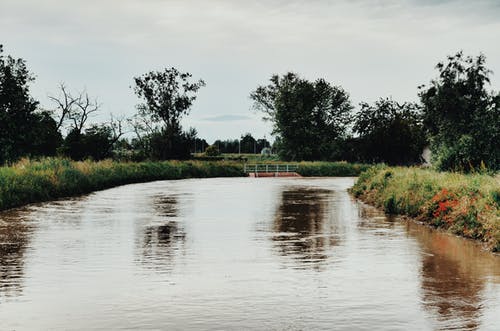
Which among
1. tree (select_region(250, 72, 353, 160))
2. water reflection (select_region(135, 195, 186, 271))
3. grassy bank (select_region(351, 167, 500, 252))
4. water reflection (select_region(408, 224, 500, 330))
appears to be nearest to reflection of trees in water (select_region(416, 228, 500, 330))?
water reflection (select_region(408, 224, 500, 330))

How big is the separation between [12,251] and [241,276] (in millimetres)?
5227

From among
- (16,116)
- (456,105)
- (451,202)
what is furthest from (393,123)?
(451,202)

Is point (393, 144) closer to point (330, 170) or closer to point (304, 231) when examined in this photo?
point (330, 170)

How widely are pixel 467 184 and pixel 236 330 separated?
42.4 ft

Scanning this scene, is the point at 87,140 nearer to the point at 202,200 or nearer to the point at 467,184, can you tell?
the point at 202,200

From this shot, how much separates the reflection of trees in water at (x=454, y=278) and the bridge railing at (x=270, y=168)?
56.4m

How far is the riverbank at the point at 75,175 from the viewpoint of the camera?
2627 centimetres

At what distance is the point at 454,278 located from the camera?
34.1 feet

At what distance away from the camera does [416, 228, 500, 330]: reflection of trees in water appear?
782cm

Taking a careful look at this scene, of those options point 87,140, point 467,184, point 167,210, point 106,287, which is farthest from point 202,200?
point 87,140

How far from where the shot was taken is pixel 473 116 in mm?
48875

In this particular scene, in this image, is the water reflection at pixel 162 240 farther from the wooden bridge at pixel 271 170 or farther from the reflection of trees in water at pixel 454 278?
the wooden bridge at pixel 271 170

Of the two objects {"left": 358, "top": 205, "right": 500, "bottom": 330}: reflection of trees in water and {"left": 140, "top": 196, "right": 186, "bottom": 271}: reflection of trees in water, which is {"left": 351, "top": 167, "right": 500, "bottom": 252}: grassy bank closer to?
{"left": 358, "top": 205, "right": 500, "bottom": 330}: reflection of trees in water

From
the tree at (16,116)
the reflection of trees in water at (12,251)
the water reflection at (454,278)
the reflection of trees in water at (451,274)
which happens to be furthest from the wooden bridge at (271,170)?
the water reflection at (454,278)
